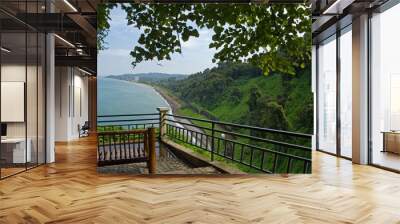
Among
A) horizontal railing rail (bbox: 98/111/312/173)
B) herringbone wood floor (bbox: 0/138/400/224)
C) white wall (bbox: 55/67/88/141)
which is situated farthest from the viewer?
white wall (bbox: 55/67/88/141)

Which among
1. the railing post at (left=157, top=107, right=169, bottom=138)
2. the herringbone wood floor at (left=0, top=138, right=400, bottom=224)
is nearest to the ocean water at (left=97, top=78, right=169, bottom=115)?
the railing post at (left=157, top=107, right=169, bottom=138)

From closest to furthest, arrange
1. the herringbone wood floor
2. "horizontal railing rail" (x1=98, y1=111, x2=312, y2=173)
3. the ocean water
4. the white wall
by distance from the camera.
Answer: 1. the herringbone wood floor
2. "horizontal railing rail" (x1=98, y1=111, x2=312, y2=173)
3. the ocean water
4. the white wall

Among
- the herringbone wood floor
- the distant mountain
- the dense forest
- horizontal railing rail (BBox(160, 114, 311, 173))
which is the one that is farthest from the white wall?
the dense forest

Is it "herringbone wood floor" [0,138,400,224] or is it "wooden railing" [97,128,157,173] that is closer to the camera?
"herringbone wood floor" [0,138,400,224]

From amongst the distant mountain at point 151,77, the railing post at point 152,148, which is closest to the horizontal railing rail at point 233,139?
the railing post at point 152,148

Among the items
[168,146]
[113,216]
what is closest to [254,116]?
[168,146]

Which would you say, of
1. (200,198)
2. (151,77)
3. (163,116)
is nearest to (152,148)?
(163,116)

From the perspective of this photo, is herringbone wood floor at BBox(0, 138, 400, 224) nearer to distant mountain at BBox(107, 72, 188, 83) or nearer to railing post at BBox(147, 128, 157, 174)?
railing post at BBox(147, 128, 157, 174)

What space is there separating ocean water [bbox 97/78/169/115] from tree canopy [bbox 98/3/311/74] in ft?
1.86

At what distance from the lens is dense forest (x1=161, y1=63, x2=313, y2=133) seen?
5.89 meters

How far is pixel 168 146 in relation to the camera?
235 inches

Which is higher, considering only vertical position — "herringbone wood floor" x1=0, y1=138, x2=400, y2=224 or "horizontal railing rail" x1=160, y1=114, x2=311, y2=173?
"horizontal railing rail" x1=160, y1=114, x2=311, y2=173

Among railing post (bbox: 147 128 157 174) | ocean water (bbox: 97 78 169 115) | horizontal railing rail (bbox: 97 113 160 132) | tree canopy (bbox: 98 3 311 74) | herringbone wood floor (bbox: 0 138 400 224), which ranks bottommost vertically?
herringbone wood floor (bbox: 0 138 400 224)

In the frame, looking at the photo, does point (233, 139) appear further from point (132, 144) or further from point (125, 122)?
point (125, 122)
